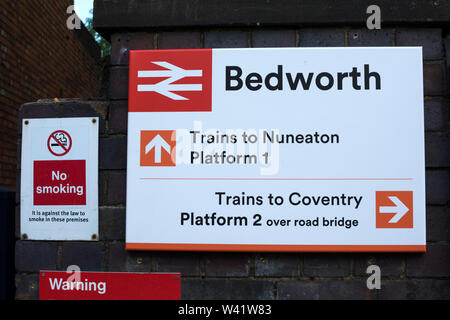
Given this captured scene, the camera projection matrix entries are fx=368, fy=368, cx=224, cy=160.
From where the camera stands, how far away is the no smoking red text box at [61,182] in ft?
7.01

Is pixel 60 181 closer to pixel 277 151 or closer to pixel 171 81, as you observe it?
pixel 171 81

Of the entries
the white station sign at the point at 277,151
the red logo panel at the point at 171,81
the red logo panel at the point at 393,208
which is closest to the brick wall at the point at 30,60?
the red logo panel at the point at 171,81

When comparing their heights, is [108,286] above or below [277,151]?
below

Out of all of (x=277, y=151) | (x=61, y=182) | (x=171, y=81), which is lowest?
(x=61, y=182)

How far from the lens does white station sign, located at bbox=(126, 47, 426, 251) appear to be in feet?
6.51

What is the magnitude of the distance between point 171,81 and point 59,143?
757 mm

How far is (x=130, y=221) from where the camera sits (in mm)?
2045

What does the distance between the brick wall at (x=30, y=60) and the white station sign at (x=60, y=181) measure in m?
2.95

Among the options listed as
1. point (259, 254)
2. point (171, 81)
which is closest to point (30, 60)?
point (171, 81)

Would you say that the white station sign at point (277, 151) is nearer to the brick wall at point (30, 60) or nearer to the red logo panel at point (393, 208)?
the red logo panel at point (393, 208)

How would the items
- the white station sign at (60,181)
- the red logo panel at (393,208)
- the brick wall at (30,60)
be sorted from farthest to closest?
the brick wall at (30,60)
the white station sign at (60,181)
the red logo panel at (393,208)

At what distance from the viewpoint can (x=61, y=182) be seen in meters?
2.14

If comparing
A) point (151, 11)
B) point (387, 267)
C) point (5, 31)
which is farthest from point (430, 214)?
point (5, 31)

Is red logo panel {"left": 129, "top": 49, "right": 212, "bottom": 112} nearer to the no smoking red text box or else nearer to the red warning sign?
the no smoking red text box
